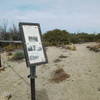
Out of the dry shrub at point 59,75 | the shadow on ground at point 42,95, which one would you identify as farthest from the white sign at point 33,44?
the dry shrub at point 59,75

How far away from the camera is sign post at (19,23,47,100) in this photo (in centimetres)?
369

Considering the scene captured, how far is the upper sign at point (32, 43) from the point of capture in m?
3.70

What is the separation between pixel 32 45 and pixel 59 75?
165 inches

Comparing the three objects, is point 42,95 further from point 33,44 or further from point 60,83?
point 33,44

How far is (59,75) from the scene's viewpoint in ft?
25.6

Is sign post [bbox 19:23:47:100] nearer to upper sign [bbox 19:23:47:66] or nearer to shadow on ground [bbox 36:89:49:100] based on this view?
upper sign [bbox 19:23:47:66]

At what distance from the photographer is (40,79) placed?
7820mm

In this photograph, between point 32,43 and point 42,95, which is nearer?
point 32,43

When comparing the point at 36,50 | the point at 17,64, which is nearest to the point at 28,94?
the point at 36,50

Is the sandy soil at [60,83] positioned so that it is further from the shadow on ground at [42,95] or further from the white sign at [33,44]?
the white sign at [33,44]

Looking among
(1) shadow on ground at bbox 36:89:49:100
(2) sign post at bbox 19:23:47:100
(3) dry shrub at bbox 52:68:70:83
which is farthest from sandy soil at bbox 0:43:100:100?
(2) sign post at bbox 19:23:47:100

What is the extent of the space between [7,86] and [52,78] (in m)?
1.55

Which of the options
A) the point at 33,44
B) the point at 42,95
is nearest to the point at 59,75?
the point at 42,95

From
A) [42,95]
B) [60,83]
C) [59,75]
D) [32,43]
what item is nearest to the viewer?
[32,43]
